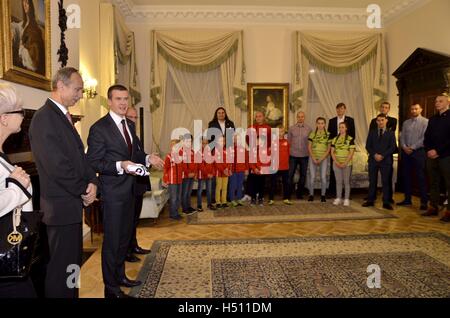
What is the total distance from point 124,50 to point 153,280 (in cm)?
580

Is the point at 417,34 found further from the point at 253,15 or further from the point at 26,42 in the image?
the point at 26,42

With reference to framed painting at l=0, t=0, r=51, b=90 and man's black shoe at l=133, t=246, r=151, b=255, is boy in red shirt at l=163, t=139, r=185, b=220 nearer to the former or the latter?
man's black shoe at l=133, t=246, r=151, b=255

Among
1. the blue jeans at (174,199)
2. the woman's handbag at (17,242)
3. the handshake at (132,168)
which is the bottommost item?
the blue jeans at (174,199)

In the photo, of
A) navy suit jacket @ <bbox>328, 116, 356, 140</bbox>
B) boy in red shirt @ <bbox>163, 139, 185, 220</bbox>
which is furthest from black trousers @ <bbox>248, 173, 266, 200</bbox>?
navy suit jacket @ <bbox>328, 116, 356, 140</bbox>

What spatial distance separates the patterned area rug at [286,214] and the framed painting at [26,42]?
3.06m

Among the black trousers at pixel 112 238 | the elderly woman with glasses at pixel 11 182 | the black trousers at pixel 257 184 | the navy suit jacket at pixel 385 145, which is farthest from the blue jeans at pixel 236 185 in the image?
the elderly woman with glasses at pixel 11 182

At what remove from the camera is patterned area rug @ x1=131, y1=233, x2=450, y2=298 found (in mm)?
2977

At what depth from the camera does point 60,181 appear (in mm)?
2156

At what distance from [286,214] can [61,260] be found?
4.31m

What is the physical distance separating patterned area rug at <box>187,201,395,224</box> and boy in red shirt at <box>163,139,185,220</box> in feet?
1.04

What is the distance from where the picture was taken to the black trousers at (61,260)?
2.12 m

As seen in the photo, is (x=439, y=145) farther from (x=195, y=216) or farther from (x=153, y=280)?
(x=153, y=280)

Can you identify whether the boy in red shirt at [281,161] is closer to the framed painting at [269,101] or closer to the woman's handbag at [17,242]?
the framed painting at [269,101]

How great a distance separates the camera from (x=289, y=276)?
3.28m
